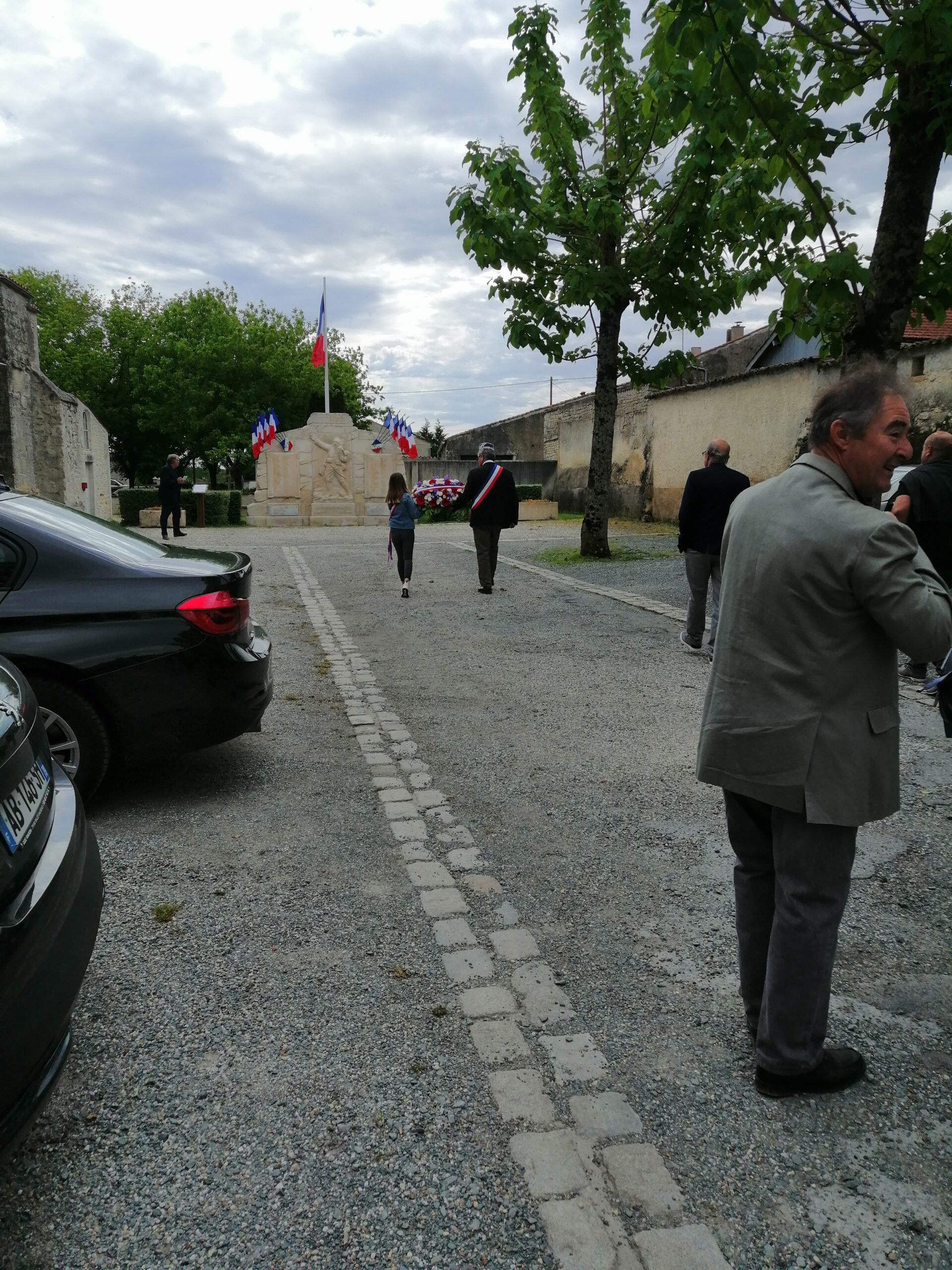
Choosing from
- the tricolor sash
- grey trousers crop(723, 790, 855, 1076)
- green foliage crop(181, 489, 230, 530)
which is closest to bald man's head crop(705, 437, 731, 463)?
the tricolor sash

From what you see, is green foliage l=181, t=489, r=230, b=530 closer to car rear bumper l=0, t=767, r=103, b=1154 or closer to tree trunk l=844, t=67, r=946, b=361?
tree trunk l=844, t=67, r=946, b=361

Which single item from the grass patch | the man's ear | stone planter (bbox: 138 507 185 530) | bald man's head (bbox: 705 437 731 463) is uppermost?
bald man's head (bbox: 705 437 731 463)

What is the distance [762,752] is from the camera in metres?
2.60

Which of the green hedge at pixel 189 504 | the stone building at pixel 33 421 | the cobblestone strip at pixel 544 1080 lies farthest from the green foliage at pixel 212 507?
the cobblestone strip at pixel 544 1080

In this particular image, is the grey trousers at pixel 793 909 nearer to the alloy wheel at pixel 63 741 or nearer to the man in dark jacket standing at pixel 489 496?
the alloy wheel at pixel 63 741

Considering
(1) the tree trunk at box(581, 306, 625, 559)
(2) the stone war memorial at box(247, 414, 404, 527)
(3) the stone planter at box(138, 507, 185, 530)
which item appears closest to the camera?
(1) the tree trunk at box(581, 306, 625, 559)

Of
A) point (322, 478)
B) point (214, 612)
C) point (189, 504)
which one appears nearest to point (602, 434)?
point (214, 612)

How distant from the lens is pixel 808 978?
2.64 m

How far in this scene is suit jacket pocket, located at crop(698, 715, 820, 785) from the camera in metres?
2.52

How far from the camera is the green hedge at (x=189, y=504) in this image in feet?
106

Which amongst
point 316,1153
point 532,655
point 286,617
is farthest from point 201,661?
point 286,617

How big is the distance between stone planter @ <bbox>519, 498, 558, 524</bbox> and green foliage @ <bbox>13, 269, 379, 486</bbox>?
19.3m

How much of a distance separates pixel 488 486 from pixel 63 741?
8.51 meters

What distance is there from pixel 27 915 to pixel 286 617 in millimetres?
9481
